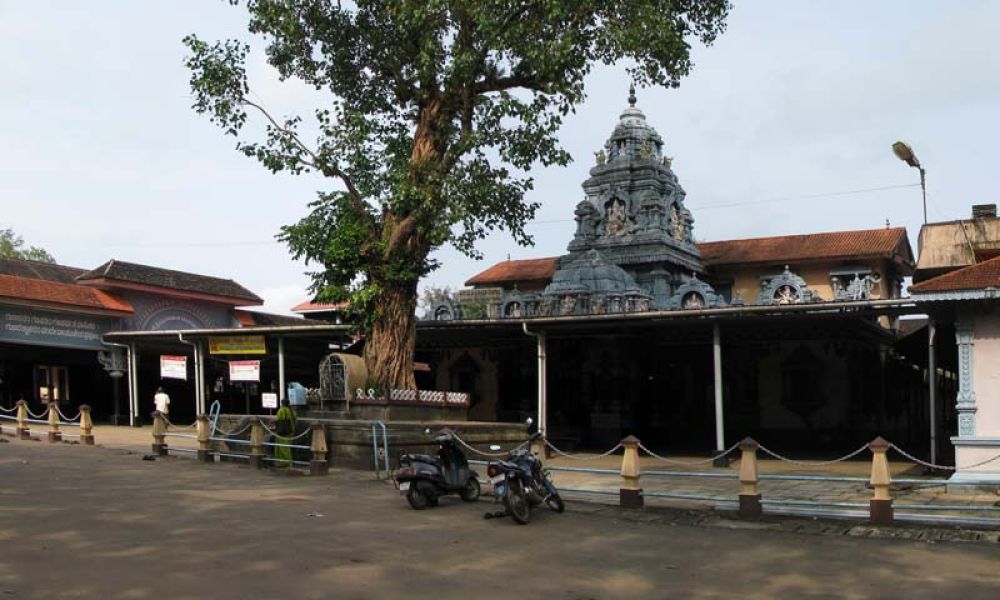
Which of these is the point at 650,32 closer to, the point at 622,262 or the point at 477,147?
the point at 477,147

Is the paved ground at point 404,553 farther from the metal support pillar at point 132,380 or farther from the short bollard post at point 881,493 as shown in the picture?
the metal support pillar at point 132,380

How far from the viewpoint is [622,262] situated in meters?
28.9

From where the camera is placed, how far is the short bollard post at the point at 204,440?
16047mm

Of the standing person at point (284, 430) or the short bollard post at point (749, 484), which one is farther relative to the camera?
the standing person at point (284, 430)

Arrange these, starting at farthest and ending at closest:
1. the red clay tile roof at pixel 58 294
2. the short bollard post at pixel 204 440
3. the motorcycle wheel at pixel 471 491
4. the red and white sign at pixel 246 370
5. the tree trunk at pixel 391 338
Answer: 1. the red clay tile roof at pixel 58 294
2. the red and white sign at pixel 246 370
3. the tree trunk at pixel 391 338
4. the short bollard post at pixel 204 440
5. the motorcycle wheel at pixel 471 491

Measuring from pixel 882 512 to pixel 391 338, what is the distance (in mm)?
9944

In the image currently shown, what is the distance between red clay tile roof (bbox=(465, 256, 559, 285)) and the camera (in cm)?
3468


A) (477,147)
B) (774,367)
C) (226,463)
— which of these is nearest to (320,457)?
(226,463)

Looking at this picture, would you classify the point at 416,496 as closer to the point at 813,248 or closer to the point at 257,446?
the point at 257,446

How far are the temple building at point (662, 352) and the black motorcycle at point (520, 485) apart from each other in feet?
28.4

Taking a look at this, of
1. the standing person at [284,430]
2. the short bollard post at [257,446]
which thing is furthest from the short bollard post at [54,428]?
the standing person at [284,430]

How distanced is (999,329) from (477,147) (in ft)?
29.7

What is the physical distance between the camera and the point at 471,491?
38.1 ft

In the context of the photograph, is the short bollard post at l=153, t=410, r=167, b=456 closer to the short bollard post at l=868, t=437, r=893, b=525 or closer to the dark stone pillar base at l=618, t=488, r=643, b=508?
the dark stone pillar base at l=618, t=488, r=643, b=508
